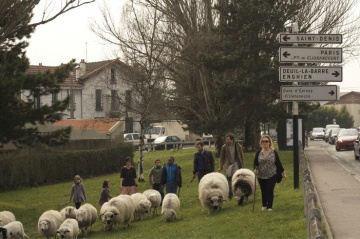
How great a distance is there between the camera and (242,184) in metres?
18.5

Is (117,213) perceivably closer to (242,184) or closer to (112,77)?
(242,184)

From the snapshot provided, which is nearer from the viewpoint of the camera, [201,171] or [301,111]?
[201,171]

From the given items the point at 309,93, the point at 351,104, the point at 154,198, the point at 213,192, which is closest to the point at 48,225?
the point at 154,198

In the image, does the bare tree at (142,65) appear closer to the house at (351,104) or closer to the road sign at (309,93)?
the road sign at (309,93)

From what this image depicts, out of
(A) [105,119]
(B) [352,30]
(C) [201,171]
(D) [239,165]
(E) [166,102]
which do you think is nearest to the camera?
(D) [239,165]

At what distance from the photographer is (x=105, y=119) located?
3828cm

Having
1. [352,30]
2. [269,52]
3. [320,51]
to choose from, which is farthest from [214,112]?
[320,51]

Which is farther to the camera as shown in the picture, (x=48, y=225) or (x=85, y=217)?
(x=85, y=217)

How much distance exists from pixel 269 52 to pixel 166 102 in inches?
299

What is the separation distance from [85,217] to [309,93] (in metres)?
6.72

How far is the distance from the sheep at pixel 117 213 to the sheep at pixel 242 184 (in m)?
2.97

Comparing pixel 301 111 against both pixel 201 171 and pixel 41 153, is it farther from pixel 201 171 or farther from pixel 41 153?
pixel 201 171

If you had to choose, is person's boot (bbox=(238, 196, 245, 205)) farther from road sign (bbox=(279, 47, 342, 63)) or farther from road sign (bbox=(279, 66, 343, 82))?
road sign (bbox=(279, 47, 342, 63))

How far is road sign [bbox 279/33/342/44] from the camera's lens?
58.7 feet
